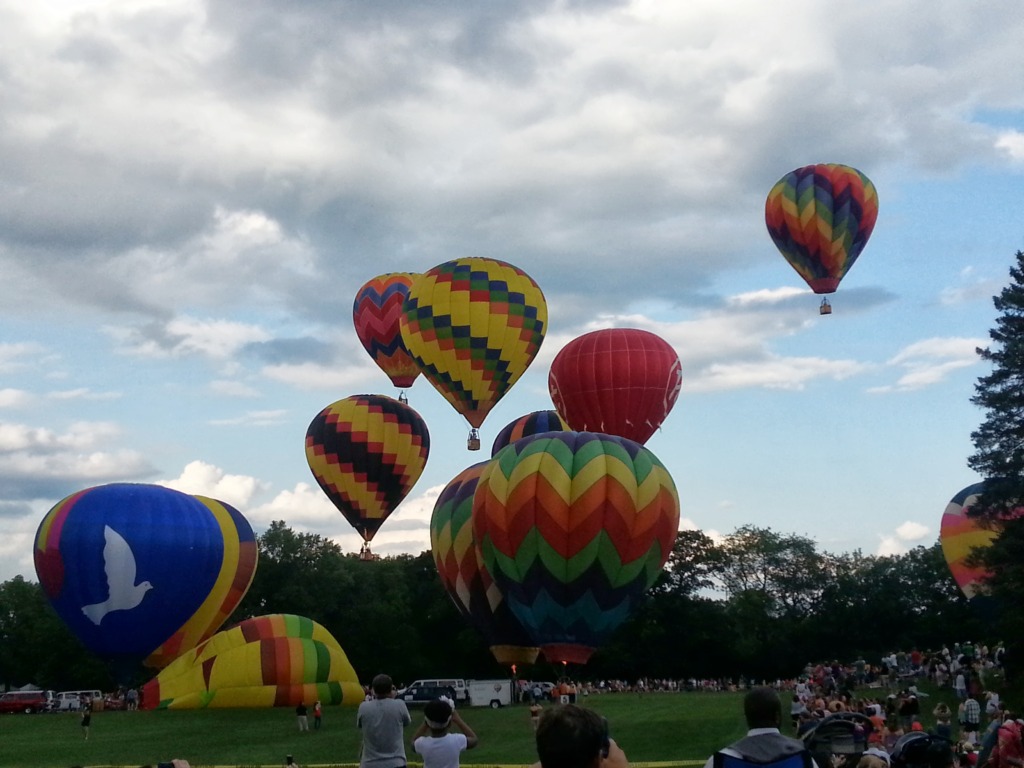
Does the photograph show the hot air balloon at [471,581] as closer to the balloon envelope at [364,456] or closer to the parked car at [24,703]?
the balloon envelope at [364,456]

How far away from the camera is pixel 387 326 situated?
50062 mm

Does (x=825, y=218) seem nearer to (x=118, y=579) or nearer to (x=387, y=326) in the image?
(x=387, y=326)

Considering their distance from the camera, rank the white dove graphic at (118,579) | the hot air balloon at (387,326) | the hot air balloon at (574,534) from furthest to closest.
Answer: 1. the hot air balloon at (387,326)
2. the white dove graphic at (118,579)
3. the hot air balloon at (574,534)

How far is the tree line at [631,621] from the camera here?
6047 centimetres

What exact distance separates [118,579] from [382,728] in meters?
28.8

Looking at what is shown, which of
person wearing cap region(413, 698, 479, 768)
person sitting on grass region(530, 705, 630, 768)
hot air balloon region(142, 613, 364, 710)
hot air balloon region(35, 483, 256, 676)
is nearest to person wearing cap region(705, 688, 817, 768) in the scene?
person sitting on grass region(530, 705, 630, 768)

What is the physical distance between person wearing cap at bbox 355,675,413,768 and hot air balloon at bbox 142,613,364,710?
A: 26.7m

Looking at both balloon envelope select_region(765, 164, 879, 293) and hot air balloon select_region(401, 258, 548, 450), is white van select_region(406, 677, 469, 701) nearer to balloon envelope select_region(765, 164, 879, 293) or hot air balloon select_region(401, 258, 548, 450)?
hot air balloon select_region(401, 258, 548, 450)

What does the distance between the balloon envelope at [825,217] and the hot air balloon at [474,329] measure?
8879 mm

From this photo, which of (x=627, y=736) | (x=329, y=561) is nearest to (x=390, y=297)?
(x=329, y=561)

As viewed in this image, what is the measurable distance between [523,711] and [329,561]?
31.6 m

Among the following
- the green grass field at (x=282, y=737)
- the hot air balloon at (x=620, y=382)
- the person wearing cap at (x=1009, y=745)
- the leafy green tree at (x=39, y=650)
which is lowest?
the green grass field at (x=282, y=737)

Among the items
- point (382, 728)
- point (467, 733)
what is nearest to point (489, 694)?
point (382, 728)

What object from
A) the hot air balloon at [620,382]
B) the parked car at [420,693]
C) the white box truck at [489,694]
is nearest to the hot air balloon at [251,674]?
the parked car at [420,693]
